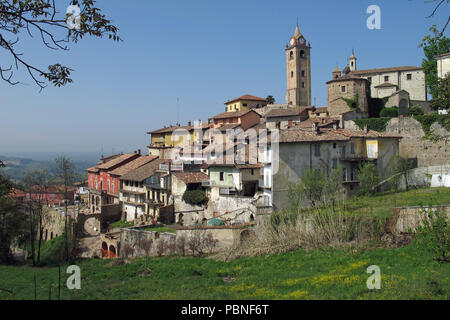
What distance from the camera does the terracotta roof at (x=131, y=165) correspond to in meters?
45.6

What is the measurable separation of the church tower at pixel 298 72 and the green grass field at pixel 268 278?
63.3 metres

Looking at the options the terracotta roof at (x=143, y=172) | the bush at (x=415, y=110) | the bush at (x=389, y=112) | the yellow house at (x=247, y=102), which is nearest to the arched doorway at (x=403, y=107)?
the bush at (x=389, y=112)

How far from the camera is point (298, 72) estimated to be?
3115 inches

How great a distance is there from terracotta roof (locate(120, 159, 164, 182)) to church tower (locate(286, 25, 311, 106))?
43270 millimetres

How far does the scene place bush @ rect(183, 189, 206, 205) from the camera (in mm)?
34094

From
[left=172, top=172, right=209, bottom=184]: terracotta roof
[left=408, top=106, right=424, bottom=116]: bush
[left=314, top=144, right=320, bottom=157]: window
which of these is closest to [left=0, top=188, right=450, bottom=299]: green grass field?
[left=314, top=144, right=320, bottom=157]: window

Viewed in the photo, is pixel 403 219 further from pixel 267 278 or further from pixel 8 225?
pixel 8 225

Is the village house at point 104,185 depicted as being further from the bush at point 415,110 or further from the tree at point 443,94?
the tree at point 443,94

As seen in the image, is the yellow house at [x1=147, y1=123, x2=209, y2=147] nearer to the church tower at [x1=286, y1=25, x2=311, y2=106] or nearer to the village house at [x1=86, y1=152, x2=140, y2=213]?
the village house at [x1=86, y1=152, x2=140, y2=213]

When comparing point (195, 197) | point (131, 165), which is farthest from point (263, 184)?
point (131, 165)

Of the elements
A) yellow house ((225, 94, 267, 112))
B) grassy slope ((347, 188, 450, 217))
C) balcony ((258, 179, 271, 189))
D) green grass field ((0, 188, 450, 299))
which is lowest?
green grass field ((0, 188, 450, 299))

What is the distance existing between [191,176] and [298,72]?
169 ft
